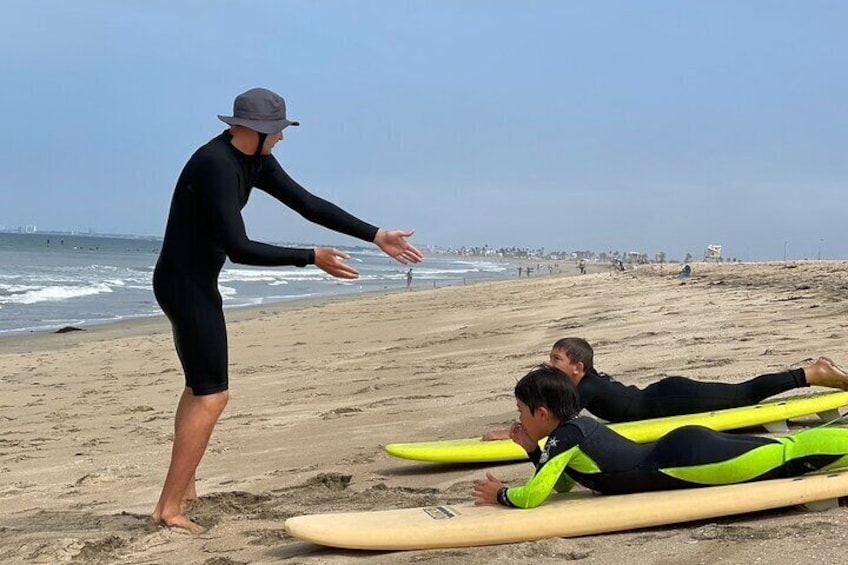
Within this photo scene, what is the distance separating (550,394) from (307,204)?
4.70 feet

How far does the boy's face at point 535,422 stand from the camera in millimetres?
3199

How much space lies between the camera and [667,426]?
4.27 m

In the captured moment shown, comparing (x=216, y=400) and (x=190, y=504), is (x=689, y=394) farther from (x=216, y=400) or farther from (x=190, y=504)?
(x=190, y=504)

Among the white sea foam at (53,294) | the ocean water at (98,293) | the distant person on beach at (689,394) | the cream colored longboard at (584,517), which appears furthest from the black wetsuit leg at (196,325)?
the white sea foam at (53,294)

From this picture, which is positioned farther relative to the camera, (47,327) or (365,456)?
(47,327)

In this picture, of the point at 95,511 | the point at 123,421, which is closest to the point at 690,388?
the point at 95,511

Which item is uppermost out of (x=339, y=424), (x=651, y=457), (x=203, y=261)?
(x=203, y=261)

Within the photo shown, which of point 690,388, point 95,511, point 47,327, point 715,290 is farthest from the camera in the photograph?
point 47,327

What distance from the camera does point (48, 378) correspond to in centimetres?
1068

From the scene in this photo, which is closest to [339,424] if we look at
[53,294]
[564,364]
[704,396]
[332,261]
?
[564,364]

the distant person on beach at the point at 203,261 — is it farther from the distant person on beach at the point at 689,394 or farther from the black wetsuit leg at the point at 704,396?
the black wetsuit leg at the point at 704,396

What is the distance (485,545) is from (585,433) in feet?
1.76

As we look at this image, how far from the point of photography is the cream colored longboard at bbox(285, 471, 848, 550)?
2.91 meters

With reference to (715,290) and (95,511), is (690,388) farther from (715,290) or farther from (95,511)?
(715,290)
